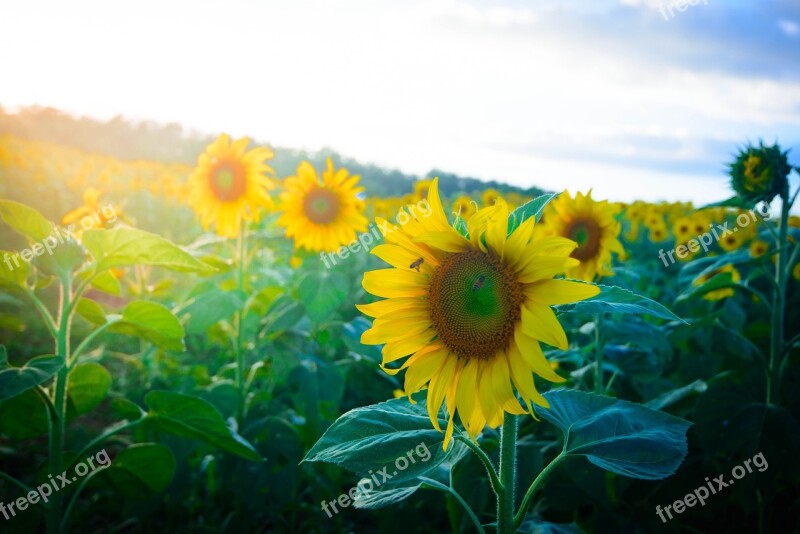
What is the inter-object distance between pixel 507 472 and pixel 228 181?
2.54 meters

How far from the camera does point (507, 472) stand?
1415mm

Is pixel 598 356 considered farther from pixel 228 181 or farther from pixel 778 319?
pixel 228 181

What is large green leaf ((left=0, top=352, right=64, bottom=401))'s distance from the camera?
1.60 meters

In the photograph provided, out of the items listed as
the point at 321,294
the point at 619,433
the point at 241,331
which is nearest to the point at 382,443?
the point at 619,433

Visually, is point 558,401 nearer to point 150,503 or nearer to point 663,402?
point 663,402

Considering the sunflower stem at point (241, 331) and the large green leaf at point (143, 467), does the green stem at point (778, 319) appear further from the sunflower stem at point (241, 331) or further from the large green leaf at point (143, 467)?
the large green leaf at point (143, 467)

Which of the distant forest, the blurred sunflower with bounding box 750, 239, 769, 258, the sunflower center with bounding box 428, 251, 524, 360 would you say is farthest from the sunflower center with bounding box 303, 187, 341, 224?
the distant forest

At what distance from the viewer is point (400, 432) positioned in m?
1.39

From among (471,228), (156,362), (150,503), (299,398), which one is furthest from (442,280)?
(156,362)

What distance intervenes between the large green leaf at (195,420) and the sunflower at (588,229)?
1567mm

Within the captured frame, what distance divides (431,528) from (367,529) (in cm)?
44

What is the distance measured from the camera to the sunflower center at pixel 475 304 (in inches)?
52.0

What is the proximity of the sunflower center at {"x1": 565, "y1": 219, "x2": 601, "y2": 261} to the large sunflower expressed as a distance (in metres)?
1.47

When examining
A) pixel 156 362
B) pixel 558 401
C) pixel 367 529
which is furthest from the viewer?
pixel 156 362
